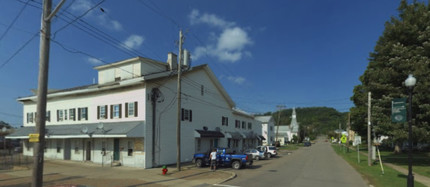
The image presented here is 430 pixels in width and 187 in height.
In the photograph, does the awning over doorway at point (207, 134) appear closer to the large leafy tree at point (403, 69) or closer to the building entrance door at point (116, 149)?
the building entrance door at point (116, 149)

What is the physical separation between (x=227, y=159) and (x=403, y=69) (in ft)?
51.1

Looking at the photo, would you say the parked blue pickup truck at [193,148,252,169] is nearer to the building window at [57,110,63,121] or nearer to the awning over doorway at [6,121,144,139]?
the awning over doorway at [6,121,144,139]

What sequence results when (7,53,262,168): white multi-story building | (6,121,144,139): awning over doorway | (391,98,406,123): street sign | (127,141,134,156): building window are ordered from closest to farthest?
1. (391,98,406,123): street sign
2. (6,121,144,139): awning over doorway
3. (7,53,262,168): white multi-story building
4. (127,141,134,156): building window

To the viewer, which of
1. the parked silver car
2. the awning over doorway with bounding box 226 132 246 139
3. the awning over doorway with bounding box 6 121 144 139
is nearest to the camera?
the awning over doorway with bounding box 6 121 144 139

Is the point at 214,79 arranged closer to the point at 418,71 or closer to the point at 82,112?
the point at 82,112

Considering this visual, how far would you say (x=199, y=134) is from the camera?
27.9 m

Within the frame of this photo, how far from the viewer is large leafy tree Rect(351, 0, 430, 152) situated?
21.0 metres

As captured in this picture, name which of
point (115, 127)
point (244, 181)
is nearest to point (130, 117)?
point (115, 127)

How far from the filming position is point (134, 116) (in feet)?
74.1

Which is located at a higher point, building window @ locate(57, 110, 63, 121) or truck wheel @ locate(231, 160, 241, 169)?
building window @ locate(57, 110, 63, 121)

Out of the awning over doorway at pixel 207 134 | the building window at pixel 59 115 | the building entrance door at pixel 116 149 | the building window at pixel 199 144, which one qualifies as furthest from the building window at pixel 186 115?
the building window at pixel 59 115

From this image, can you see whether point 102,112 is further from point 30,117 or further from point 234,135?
point 234,135

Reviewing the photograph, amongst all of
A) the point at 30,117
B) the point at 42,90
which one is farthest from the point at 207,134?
the point at 42,90

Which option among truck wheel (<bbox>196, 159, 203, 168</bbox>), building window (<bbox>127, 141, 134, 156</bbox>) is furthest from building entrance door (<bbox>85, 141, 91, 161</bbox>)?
truck wheel (<bbox>196, 159, 203, 168</bbox>)
